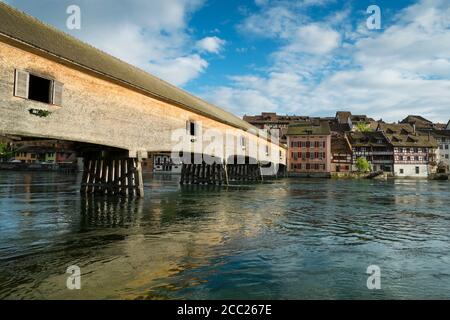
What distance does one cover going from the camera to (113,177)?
18625mm

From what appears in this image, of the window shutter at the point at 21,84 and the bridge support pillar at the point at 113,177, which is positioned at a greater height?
the window shutter at the point at 21,84

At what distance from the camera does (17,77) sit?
1135 centimetres

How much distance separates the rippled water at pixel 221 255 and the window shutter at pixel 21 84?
453 cm

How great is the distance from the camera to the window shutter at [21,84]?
37.2 ft

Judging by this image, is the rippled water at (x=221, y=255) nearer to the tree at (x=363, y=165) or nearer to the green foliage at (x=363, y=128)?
the tree at (x=363, y=165)

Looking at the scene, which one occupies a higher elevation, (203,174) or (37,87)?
(37,87)

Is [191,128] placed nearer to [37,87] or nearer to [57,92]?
[37,87]

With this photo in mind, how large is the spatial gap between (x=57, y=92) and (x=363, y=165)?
5844 cm

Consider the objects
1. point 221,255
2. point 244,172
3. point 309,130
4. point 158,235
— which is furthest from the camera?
point 309,130

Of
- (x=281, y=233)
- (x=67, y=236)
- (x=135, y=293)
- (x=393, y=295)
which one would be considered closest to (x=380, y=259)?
(x=393, y=295)

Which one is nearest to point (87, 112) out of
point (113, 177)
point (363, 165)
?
point (113, 177)

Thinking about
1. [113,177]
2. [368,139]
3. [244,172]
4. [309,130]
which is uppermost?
[309,130]

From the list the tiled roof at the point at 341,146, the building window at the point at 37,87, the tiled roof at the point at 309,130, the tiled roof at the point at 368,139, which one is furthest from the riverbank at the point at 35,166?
the building window at the point at 37,87

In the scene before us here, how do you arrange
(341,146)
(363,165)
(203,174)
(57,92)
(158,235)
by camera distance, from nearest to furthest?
(158,235), (57,92), (203,174), (363,165), (341,146)
